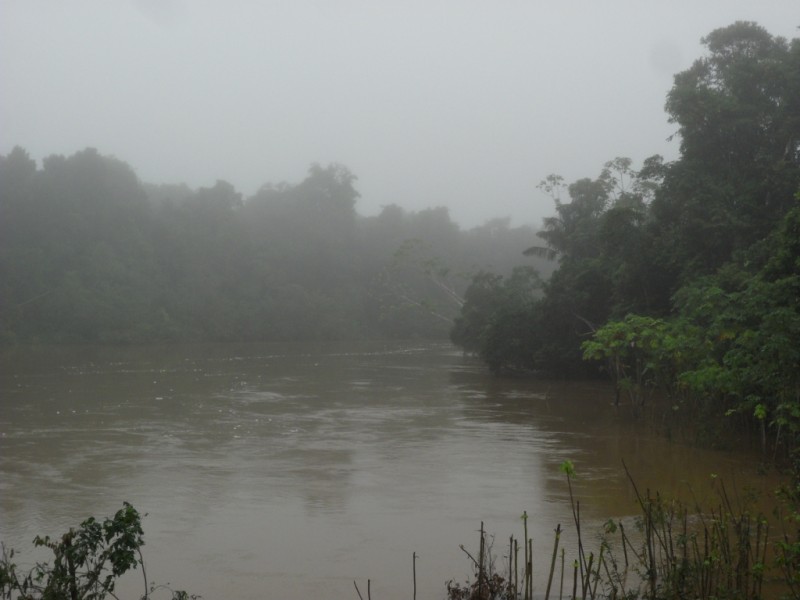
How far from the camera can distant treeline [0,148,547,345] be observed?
149 feet

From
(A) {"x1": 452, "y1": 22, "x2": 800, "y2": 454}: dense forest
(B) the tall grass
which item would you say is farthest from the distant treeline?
(B) the tall grass

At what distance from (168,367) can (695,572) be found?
27781 millimetres

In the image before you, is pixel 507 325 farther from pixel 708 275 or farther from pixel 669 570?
pixel 669 570

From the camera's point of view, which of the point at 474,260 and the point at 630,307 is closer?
the point at 630,307

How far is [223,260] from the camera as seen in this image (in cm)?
5688

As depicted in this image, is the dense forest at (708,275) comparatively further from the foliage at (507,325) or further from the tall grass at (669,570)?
the tall grass at (669,570)

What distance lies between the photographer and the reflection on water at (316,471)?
726 centimetres

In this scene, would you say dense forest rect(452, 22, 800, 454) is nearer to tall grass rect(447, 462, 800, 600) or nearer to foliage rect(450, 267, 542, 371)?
foliage rect(450, 267, 542, 371)

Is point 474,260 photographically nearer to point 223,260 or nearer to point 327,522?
point 223,260

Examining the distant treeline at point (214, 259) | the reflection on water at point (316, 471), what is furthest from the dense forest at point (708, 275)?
the distant treeline at point (214, 259)

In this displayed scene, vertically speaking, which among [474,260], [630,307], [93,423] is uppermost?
[474,260]

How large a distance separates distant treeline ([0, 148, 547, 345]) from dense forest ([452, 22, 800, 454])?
13826mm

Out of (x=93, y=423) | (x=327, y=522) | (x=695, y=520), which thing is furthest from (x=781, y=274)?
(x=93, y=423)

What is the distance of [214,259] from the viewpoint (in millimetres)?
56625
